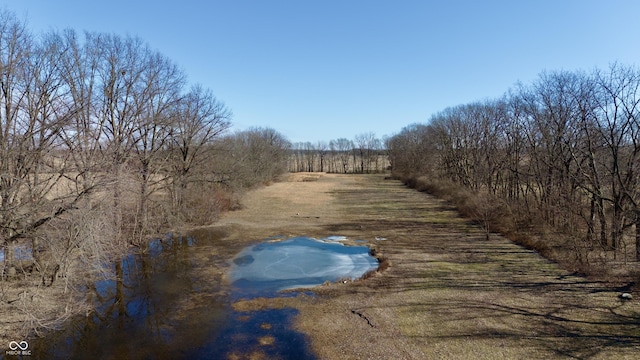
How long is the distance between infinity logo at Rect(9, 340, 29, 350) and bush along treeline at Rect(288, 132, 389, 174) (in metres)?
88.7

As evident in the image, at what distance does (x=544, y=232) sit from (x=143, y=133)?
2483cm

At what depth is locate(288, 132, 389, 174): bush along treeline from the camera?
101000 millimetres

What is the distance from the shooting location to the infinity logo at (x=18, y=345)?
938cm

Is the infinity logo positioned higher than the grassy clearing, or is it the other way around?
the infinity logo

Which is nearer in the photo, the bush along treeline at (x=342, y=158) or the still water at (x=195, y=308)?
the still water at (x=195, y=308)

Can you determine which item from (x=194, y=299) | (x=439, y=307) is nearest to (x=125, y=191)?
(x=194, y=299)

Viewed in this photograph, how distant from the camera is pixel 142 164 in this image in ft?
71.8

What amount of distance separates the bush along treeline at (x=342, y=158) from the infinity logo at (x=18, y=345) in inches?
3491

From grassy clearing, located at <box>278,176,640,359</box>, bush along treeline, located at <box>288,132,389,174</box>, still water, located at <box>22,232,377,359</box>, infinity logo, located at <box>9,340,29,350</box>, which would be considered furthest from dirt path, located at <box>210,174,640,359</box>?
bush along treeline, located at <box>288,132,389,174</box>

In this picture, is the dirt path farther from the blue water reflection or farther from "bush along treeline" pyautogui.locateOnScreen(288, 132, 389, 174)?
"bush along treeline" pyautogui.locateOnScreen(288, 132, 389, 174)

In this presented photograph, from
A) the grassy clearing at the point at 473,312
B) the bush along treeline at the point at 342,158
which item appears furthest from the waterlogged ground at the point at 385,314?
the bush along treeline at the point at 342,158

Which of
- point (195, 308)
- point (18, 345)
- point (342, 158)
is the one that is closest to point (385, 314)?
point (195, 308)

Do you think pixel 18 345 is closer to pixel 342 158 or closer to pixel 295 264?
pixel 295 264

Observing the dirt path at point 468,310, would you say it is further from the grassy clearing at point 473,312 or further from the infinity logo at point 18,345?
the infinity logo at point 18,345
